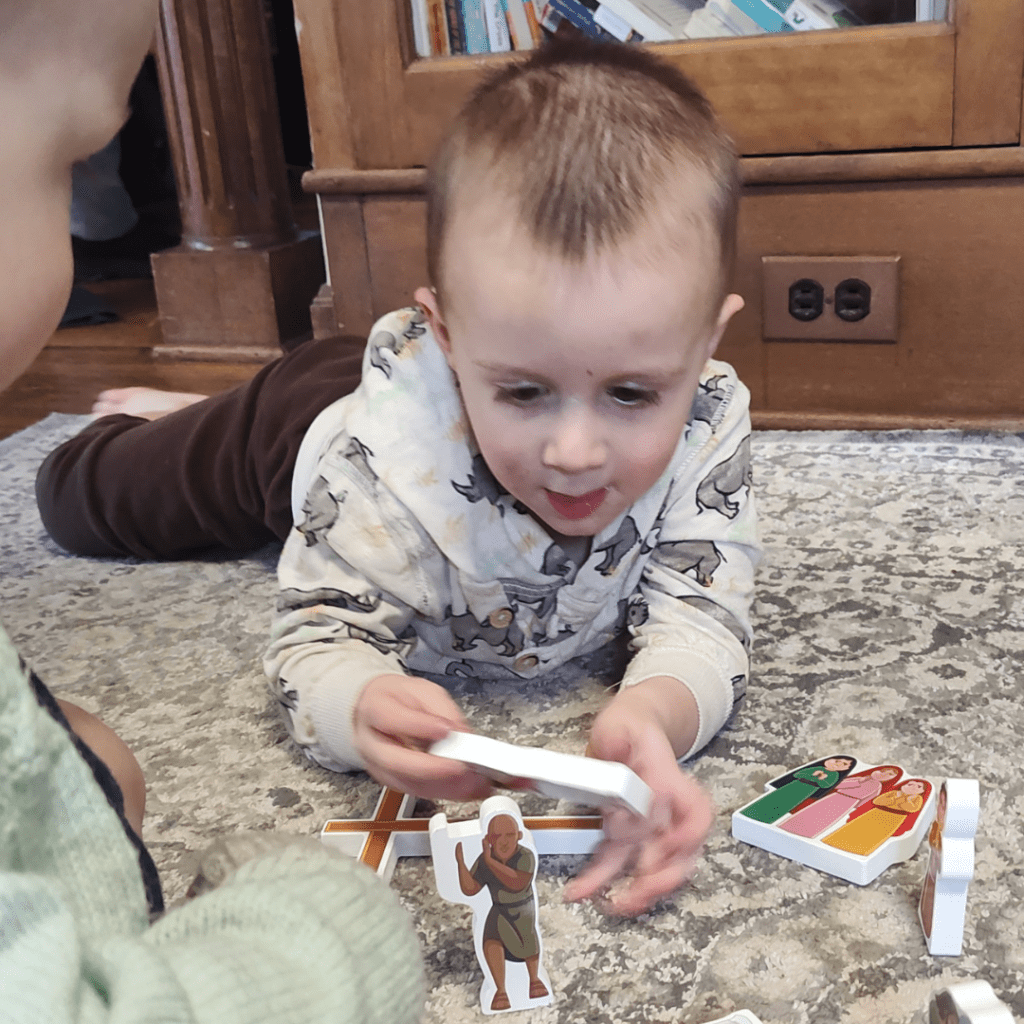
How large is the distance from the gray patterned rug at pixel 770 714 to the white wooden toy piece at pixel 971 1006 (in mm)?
71

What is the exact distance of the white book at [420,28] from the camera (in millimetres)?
1442

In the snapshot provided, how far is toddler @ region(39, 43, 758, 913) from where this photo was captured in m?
0.66

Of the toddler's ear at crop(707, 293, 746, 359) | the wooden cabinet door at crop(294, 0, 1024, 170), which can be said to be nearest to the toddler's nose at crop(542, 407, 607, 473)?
the toddler's ear at crop(707, 293, 746, 359)

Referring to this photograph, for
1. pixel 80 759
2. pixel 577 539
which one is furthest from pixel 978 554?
pixel 80 759

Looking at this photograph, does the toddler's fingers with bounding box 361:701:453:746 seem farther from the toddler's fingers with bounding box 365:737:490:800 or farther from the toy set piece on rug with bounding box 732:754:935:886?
the toy set piece on rug with bounding box 732:754:935:886

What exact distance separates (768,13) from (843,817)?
103cm

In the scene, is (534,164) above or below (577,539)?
above

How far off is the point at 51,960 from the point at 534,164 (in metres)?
0.50

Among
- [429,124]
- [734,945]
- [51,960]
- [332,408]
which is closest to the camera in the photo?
[51,960]

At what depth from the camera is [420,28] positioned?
1447mm

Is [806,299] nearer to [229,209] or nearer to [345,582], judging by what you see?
[345,582]

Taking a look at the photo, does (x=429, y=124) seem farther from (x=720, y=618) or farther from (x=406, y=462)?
(x=720, y=618)

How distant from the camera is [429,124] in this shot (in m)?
1.46

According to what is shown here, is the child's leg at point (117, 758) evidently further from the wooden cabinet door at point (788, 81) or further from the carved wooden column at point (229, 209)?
the carved wooden column at point (229, 209)
